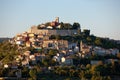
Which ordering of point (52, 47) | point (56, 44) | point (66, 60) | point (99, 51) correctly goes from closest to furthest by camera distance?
point (66, 60) < point (99, 51) < point (52, 47) < point (56, 44)

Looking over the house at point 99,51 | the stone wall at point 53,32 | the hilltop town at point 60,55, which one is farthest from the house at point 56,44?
the stone wall at point 53,32

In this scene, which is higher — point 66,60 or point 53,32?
point 53,32

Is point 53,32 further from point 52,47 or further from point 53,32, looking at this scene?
point 52,47

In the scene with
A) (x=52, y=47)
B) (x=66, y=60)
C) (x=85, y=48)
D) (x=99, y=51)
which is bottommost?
(x=66, y=60)

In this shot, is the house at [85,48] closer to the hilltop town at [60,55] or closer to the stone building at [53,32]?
the hilltop town at [60,55]

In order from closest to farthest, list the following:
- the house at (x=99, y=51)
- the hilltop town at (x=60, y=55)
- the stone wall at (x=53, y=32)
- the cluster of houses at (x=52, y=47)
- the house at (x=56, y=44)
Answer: the hilltop town at (x=60, y=55) < the cluster of houses at (x=52, y=47) < the house at (x=99, y=51) < the house at (x=56, y=44) < the stone wall at (x=53, y=32)

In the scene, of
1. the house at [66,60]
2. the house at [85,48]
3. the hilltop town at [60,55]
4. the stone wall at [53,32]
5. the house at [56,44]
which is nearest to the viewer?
the hilltop town at [60,55]

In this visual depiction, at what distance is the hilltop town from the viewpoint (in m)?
35.2

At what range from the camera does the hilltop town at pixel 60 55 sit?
35.2m

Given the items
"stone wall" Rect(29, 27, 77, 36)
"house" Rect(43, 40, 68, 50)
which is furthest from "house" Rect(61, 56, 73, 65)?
"stone wall" Rect(29, 27, 77, 36)

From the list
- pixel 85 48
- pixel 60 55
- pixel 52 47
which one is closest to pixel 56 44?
pixel 52 47

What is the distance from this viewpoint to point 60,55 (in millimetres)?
40781

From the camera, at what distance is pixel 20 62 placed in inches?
1526

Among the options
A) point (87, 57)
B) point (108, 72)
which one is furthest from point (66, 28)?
point (108, 72)
